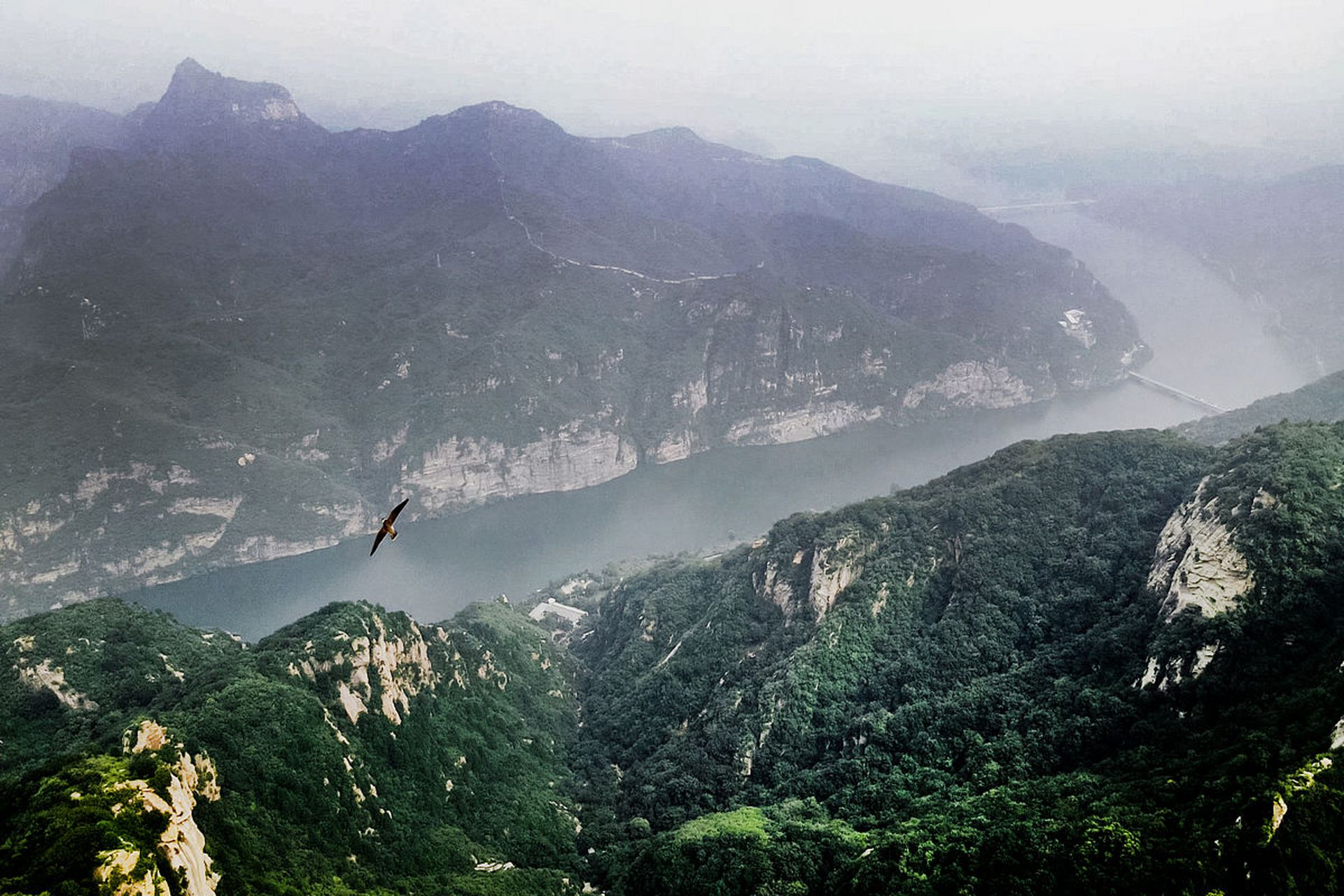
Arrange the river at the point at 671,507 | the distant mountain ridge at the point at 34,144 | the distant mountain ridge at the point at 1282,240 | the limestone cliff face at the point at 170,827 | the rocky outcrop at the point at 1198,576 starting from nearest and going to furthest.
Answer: the limestone cliff face at the point at 170,827 → the rocky outcrop at the point at 1198,576 → the river at the point at 671,507 → the distant mountain ridge at the point at 1282,240 → the distant mountain ridge at the point at 34,144

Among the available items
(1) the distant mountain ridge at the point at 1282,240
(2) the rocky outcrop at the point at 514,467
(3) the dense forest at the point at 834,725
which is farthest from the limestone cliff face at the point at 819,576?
(1) the distant mountain ridge at the point at 1282,240

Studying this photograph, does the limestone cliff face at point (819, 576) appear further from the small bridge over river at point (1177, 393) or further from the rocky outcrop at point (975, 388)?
the small bridge over river at point (1177, 393)

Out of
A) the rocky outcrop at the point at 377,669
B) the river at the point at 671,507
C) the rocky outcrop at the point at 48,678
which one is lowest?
the river at the point at 671,507

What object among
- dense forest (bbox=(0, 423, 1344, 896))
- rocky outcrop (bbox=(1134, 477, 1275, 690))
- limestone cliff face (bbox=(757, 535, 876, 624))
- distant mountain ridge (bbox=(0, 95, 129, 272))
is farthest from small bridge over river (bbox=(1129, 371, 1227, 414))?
distant mountain ridge (bbox=(0, 95, 129, 272))

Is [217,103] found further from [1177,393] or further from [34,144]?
[1177,393]

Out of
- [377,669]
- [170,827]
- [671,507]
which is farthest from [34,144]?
[170,827]

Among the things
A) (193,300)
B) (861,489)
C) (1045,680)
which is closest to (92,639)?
(1045,680)
